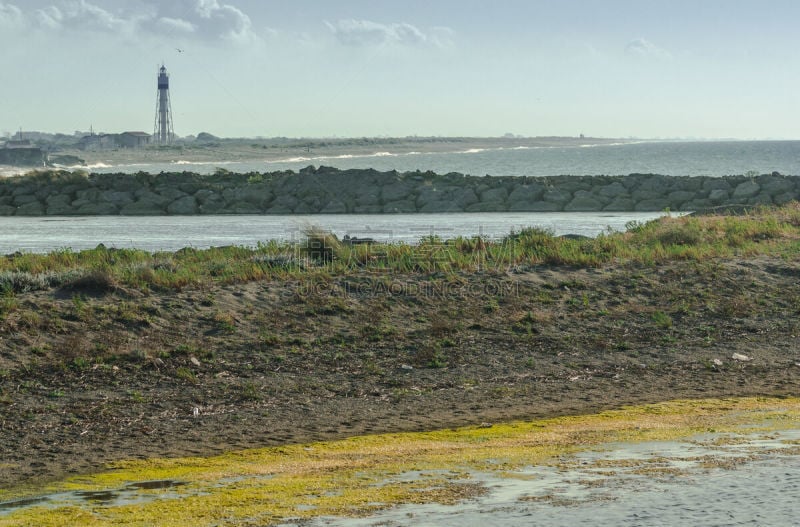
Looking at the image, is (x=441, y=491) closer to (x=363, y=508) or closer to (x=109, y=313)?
(x=363, y=508)

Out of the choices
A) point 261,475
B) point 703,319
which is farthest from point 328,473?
point 703,319

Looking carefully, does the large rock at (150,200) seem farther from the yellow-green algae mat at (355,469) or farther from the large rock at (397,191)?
the yellow-green algae mat at (355,469)

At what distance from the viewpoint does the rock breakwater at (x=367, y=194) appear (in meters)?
40.2

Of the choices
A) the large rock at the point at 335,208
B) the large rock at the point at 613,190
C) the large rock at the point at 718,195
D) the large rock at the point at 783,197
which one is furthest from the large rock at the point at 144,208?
the large rock at the point at 783,197

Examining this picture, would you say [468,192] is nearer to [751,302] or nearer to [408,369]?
[751,302]

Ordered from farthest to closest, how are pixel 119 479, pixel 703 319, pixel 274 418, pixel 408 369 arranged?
pixel 703 319, pixel 408 369, pixel 274 418, pixel 119 479

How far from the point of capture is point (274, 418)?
10258 millimetres

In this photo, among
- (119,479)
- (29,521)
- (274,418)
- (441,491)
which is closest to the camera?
(29,521)

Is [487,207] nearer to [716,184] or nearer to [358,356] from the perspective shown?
[716,184]

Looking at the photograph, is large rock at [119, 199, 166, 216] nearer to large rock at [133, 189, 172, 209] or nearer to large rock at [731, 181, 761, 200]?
large rock at [133, 189, 172, 209]

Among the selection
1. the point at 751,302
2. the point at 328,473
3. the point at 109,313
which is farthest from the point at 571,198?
the point at 328,473

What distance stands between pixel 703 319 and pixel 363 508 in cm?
890

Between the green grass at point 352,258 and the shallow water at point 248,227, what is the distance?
5.46 meters

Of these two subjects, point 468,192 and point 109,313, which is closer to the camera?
point 109,313
